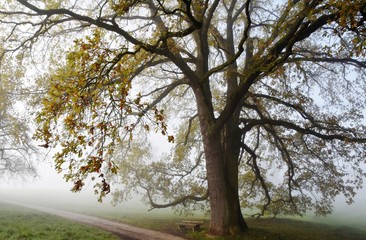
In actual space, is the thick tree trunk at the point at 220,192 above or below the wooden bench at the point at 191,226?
above

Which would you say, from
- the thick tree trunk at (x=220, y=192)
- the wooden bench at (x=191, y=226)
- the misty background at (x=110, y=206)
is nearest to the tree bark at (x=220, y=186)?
the thick tree trunk at (x=220, y=192)

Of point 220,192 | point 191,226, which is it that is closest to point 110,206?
point 191,226

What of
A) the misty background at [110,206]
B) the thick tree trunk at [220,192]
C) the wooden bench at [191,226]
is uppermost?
the misty background at [110,206]

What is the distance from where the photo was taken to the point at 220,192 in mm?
14430

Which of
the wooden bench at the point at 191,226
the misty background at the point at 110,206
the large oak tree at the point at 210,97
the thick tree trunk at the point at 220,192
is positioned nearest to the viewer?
the large oak tree at the point at 210,97

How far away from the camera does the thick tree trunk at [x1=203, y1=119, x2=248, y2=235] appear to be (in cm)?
1422

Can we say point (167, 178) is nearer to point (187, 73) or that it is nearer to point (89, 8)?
point (187, 73)

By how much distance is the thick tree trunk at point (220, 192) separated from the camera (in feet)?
46.6

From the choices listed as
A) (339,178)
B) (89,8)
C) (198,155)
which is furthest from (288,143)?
(89,8)

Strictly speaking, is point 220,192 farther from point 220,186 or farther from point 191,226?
point 191,226

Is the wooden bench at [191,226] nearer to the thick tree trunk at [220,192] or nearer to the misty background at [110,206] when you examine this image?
the thick tree trunk at [220,192]

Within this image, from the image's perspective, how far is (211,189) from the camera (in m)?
14.7

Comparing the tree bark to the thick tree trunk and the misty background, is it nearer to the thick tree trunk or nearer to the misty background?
the thick tree trunk

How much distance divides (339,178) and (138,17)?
1604 cm
